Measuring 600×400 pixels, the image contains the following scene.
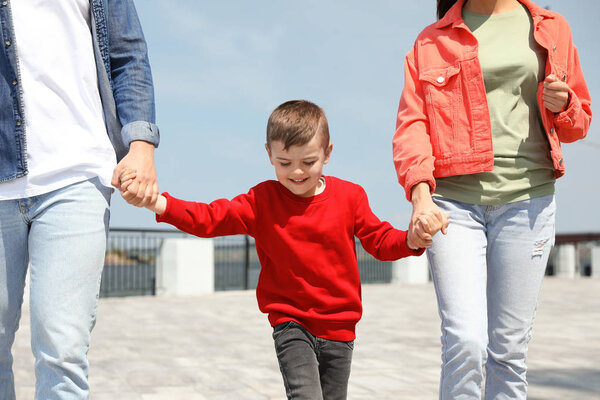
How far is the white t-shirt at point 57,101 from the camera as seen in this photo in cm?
229

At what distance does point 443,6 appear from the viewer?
3.19 meters

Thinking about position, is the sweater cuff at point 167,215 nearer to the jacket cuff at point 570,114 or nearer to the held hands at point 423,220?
the held hands at point 423,220

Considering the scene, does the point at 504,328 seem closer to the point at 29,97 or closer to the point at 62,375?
the point at 62,375

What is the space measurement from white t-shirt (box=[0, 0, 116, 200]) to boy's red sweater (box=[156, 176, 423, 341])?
393mm

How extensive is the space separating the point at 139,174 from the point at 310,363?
941 millimetres

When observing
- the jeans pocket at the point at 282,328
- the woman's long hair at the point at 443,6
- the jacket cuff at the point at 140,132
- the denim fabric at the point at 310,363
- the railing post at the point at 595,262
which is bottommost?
the railing post at the point at 595,262

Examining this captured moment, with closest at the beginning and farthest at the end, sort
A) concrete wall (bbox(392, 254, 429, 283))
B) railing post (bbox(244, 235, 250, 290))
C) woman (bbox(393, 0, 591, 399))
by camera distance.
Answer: woman (bbox(393, 0, 591, 399)) → railing post (bbox(244, 235, 250, 290)) → concrete wall (bbox(392, 254, 429, 283))

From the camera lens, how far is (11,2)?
2.41m

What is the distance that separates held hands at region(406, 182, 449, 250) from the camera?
2.48m

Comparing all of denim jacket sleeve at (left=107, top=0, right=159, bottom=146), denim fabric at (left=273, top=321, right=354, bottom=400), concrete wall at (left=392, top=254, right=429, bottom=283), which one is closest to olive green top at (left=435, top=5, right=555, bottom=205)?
denim fabric at (left=273, top=321, right=354, bottom=400)

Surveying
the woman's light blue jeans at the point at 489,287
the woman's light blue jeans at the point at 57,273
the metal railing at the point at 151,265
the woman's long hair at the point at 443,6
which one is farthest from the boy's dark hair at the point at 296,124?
the metal railing at the point at 151,265

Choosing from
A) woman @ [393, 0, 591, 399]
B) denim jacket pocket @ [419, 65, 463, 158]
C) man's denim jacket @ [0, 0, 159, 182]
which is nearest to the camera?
man's denim jacket @ [0, 0, 159, 182]

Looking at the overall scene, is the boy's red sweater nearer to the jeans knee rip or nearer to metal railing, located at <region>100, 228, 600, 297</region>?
the jeans knee rip

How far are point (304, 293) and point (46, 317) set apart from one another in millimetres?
945
